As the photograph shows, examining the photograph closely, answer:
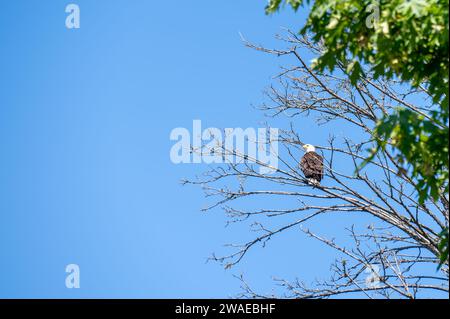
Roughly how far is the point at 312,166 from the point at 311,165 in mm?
129

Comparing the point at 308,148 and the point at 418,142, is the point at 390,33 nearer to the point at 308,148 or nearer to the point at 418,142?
the point at 418,142

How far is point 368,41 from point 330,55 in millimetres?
273

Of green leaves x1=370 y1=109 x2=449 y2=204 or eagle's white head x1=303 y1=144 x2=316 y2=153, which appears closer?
green leaves x1=370 y1=109 x2=449 y2=204

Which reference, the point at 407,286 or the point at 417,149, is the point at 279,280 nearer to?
the point at 407,286

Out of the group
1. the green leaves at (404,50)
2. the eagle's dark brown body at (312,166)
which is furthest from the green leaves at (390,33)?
the eagle's dark brown body at (312,166)

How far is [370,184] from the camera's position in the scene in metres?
7.46

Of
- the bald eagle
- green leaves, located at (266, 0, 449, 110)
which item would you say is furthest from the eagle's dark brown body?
green leaves, located at (266, 0, 449, 110)

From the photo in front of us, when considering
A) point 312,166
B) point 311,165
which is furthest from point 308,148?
point 311,165

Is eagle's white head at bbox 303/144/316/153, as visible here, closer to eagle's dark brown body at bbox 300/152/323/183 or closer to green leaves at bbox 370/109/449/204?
eagle's dark brown body at bbox 300/152/323/183

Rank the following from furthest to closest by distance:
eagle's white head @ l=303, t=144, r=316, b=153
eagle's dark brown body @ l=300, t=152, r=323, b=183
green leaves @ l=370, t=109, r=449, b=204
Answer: eagle's white head @ l=303, t=144, r=316, b=153, eagle's dark brown body @ l=300, t=152, r=323, b=183, green leaves @ l=370, t=109, r=449, b=204

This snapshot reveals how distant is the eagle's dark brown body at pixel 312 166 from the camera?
8.06 metres

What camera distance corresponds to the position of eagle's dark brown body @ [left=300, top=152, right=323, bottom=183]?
8062 mm

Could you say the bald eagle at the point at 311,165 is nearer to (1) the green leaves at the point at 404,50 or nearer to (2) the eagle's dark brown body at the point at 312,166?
(2) the eagle's dark brown body at the point at 312,166

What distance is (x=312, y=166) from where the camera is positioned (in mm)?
8180
